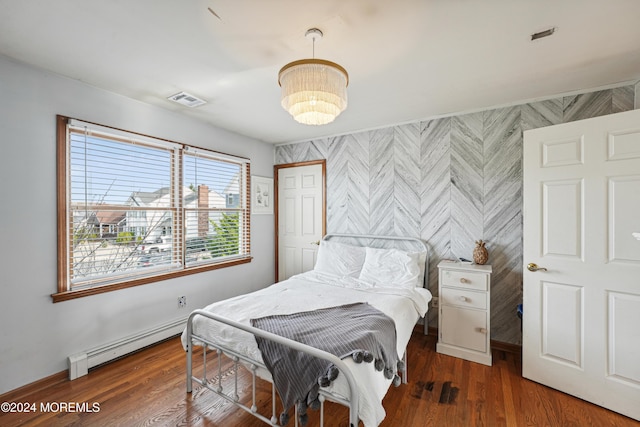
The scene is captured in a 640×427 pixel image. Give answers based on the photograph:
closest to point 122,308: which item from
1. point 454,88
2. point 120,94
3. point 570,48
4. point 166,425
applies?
point 166,425

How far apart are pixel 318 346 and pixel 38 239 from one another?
2.33 m

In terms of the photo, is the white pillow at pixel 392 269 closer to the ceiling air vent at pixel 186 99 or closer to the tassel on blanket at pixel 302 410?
the tassel on blanket at pixel 302 410

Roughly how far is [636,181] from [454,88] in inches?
56.7

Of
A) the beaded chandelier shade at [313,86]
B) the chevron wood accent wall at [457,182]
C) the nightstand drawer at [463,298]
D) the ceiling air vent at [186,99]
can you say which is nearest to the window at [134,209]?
the ceiling air vent at [186,99]

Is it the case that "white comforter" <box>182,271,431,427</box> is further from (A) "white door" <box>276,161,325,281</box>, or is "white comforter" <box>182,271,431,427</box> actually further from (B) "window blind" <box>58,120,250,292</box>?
(B) "window blind" <box>58,120,250,292</box>

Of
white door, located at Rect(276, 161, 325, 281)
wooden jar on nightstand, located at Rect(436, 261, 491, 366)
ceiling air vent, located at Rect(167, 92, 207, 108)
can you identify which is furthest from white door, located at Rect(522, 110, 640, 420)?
ceiling air vent, located at Rect(167, 92, 207, 108)

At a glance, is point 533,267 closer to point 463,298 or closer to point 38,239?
point 463,298

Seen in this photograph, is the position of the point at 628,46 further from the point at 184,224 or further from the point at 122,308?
the point at 122,308

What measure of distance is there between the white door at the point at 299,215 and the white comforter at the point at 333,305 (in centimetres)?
97

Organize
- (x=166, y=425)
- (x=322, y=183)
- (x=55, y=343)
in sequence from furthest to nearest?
(x=322, y=183) < (x=55, y=343) < (x=166, y=425)

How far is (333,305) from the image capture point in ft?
7.20

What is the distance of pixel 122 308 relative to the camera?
8.39ft

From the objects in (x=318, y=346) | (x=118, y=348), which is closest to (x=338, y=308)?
(x=318, y=346)

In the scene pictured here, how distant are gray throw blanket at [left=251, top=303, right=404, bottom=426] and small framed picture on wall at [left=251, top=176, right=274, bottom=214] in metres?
2.35
